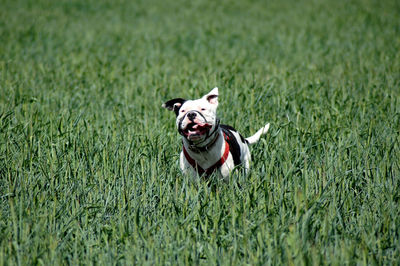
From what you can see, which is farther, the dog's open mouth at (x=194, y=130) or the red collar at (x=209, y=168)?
the red collar at (x=209, y=168)

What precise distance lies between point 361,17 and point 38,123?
13669 millimetres

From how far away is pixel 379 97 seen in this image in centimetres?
593

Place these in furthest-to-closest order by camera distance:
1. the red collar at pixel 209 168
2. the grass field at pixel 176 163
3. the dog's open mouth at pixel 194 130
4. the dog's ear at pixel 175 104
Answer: the dog's ear at pixel 175 104, the red collar at pixel 209 168, the dog's open mouth at pixel 194 130, the grass field at pixel 176 163

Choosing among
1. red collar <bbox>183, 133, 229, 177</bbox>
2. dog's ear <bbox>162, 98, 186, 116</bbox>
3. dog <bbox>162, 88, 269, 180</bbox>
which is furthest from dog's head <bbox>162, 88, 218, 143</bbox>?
red collar <bbox>183, 133, 229, 177</bbox>

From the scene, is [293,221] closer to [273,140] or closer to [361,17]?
[273,140]

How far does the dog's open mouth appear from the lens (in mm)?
3207

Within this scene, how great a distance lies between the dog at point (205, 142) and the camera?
324 cm

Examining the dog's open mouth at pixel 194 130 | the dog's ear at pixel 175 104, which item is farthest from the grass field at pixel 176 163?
the dog's ear at pixel 175 104

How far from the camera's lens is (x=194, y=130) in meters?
3.23

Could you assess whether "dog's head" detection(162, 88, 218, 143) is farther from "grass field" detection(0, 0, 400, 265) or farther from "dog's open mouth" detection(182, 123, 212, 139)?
"grass field" detection(0, 0, 400, 265)

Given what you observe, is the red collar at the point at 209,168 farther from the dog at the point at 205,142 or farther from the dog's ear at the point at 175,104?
the dog's ear at the point at 175,104

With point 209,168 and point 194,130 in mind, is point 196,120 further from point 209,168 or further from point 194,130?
point 209,168

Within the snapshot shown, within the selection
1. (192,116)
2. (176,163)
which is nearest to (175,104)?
(192,116)

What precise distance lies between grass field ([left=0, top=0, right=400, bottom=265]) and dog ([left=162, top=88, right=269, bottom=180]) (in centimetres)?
17
